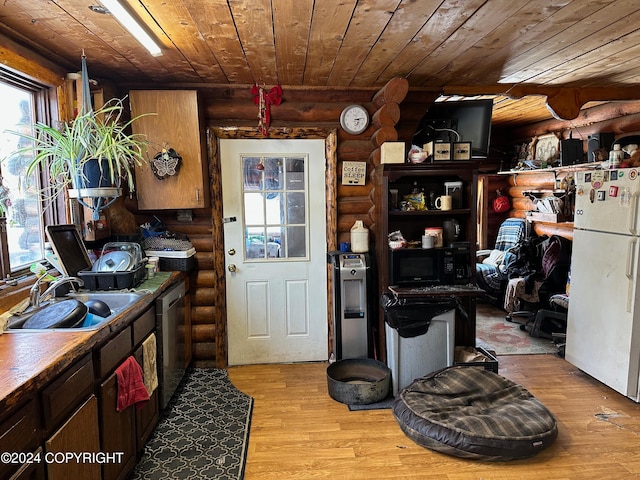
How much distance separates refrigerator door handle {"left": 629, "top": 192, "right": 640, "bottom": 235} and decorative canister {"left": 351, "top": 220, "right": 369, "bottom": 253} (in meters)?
1.80

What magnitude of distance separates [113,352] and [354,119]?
246 cm

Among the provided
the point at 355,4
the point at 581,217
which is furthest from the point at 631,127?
the point at 355,4

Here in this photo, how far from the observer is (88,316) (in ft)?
6.74

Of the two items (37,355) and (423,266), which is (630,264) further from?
(37,355)

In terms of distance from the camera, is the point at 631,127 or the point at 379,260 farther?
the point at 631,127

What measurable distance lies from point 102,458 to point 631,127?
498cm

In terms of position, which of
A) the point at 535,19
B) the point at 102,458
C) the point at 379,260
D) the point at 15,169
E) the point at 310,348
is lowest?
the point at 310,348

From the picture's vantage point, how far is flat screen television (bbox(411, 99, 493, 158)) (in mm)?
3416

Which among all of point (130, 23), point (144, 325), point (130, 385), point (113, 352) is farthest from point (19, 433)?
point (130, 23)

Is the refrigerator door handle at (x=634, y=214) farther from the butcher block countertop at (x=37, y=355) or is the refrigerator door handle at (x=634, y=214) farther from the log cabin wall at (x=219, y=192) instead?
the butcher block countertop at (x=37, y=355)

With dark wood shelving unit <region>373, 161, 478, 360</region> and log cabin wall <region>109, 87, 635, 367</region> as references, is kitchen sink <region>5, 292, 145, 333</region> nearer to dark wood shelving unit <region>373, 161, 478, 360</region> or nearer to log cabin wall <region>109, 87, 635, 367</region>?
log cabin wall <region>109, 87, 635, 367</region>

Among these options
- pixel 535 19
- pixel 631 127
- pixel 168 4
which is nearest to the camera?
pixel 168 4

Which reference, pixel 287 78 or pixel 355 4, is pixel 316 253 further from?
pixel 355 4

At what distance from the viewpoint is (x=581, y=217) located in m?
3.27
